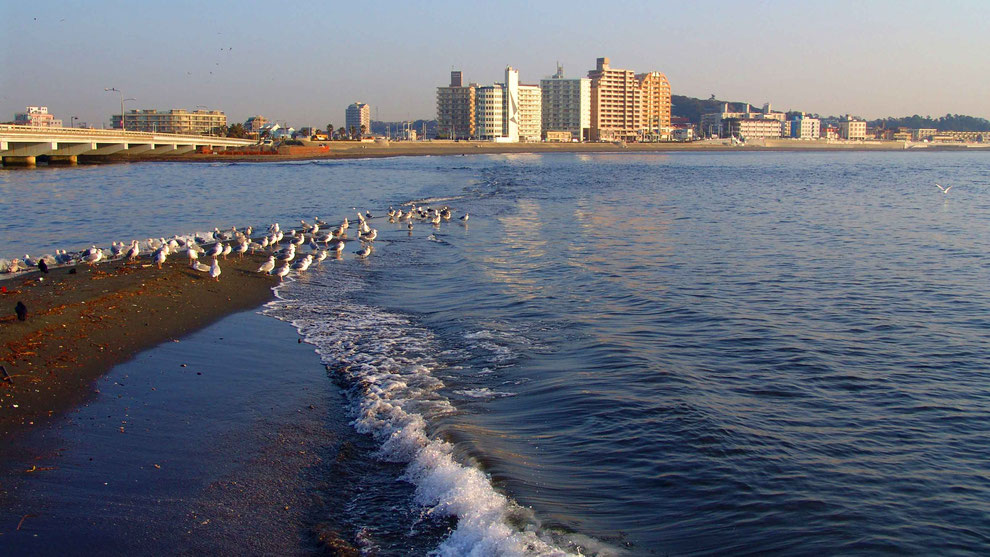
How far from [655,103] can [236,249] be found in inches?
6915

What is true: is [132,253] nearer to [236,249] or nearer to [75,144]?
[236,249]

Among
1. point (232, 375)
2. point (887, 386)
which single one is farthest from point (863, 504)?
point (232, 375)

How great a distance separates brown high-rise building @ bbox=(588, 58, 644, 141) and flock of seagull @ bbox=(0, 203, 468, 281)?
505ft

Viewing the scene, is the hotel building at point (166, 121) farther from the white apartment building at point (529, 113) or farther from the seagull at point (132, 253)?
the seagull at point (132, 253)

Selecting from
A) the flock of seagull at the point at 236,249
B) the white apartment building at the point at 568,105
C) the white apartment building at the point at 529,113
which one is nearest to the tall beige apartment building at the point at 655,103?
the white apartment building at the point at 568,105

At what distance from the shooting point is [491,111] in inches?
6088

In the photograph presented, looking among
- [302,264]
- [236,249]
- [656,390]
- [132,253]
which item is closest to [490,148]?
[236,249]

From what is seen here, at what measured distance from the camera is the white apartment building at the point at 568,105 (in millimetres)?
169500

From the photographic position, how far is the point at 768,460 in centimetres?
592

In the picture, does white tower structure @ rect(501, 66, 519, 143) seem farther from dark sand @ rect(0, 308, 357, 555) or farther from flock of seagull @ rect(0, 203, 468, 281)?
dark sand @ rect(0, 308, 357, 555)

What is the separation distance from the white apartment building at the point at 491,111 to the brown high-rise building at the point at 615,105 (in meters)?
25.1

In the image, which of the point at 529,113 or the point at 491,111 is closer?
the point at 491,111

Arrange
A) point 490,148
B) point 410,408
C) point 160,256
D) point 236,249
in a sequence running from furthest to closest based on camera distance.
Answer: point 490,148
point 236,249
point 160,256
point 410,408

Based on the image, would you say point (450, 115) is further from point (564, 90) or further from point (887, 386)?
point (887, 386)
